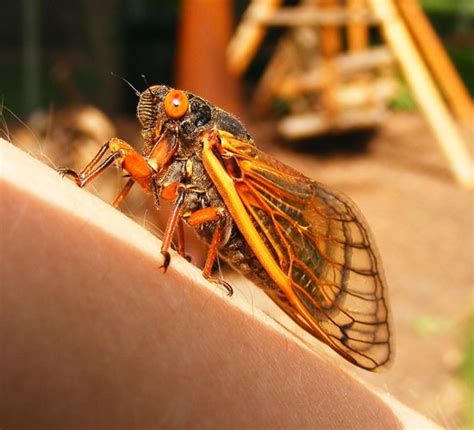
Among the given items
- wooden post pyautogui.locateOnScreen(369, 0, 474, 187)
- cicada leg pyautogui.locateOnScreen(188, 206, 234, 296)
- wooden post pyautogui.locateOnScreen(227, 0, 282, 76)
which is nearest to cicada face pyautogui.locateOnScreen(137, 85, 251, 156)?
cicada leg pyautogui.locateOnScreen(188, 206, 234, 296)

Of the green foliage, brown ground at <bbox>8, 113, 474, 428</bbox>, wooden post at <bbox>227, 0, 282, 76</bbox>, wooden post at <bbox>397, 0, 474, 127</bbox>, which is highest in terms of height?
wooden post at <bbox>397, 0, 474, 127</bbox>

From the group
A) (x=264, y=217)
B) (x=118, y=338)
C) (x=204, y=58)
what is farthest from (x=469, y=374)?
(x=118, y=338)

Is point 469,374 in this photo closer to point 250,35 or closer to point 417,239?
point 417,239

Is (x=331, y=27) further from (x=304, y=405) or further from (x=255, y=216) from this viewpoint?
(x=304, y=405)

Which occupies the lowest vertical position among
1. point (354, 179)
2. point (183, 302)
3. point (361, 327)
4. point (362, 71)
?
point (354, 179)

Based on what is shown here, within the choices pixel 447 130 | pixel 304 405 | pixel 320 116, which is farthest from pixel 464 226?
pixel 304 405

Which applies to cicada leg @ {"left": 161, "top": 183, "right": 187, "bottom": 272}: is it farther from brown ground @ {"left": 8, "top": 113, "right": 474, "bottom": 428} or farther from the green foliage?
the green foliage
